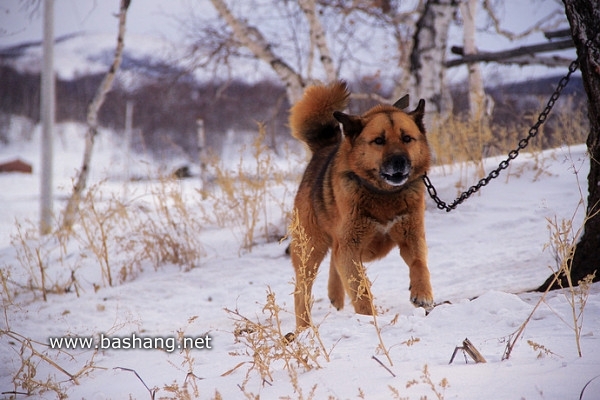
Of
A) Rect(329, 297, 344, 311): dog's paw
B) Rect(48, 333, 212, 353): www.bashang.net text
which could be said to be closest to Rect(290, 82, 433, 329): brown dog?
Rect(329, 297, 344, 311): dog's paw

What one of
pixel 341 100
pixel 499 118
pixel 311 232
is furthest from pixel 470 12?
pixel 311 232

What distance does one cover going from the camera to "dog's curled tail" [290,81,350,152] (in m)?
3.96

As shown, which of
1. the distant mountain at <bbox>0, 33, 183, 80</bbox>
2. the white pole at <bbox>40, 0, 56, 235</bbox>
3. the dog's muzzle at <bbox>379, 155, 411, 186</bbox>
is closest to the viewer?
the dog's muzzle at <bbox>379, 155, 411, 186</bbox>

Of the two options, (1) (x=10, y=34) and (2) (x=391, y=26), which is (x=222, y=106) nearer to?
(2) (x=391, y=26)

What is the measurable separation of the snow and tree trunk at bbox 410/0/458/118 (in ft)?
4.09

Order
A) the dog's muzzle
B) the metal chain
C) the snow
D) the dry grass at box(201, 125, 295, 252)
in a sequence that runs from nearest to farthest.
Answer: the snow < the metal chain < the dog's muzzle < the dry grass at box(201, 125, 295, 252)

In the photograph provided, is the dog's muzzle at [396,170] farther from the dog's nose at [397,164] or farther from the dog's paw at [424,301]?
the dog's paw at [424,301]

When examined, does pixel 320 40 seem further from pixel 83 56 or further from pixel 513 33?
pixel 83 56

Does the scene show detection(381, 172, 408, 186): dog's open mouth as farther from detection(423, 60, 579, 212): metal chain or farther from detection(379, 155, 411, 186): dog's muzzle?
detection(423, 60, 579, 212): metal chain

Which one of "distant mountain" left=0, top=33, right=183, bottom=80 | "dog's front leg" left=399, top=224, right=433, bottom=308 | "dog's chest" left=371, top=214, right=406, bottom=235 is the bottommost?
"dog's front leg" left=399, top=224, right=433, bottom=308

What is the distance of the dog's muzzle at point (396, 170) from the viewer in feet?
9.72

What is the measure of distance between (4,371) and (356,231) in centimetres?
233

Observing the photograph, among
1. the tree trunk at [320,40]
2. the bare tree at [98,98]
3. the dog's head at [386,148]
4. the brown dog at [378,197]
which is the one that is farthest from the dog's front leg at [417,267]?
the bare tree at [98,98]

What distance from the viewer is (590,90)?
2.94 metres
